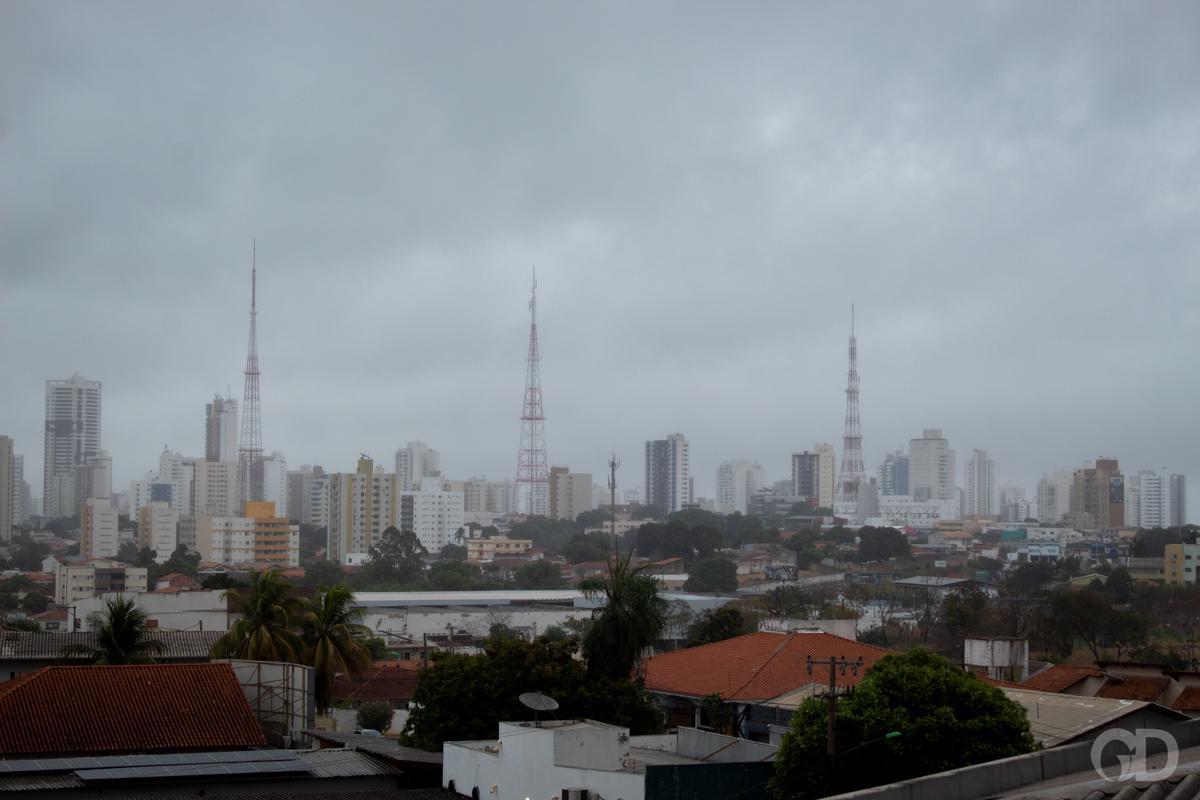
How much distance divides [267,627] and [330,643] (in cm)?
118

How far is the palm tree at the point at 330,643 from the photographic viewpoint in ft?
84.0

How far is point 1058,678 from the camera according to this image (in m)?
25.3

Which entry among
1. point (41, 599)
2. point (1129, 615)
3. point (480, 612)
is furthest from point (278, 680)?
point (41, 599)

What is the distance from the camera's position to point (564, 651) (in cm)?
2362

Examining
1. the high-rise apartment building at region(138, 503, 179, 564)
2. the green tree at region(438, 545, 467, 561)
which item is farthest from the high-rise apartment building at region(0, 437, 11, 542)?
the green tree at region(438, 545, 467, 561)

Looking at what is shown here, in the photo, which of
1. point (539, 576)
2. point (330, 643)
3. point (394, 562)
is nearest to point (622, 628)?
point (330, 643)

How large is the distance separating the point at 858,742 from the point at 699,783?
2103 millimetres

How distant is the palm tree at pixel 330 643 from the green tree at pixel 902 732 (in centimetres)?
1132

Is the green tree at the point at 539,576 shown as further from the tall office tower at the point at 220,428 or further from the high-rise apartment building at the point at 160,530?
the tall office tower at the point at 220,428

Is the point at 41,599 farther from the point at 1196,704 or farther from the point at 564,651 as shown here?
the point at 1196,704

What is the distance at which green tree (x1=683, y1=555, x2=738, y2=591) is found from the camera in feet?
300

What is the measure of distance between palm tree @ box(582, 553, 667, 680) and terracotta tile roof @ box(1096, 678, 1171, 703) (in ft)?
25.3

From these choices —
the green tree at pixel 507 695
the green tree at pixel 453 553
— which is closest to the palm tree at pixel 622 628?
the green tree at pixel 507 695

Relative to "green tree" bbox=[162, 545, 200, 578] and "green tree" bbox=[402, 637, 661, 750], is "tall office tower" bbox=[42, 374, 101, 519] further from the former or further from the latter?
"green tree" bbox=[402, 637, 661, 750]
